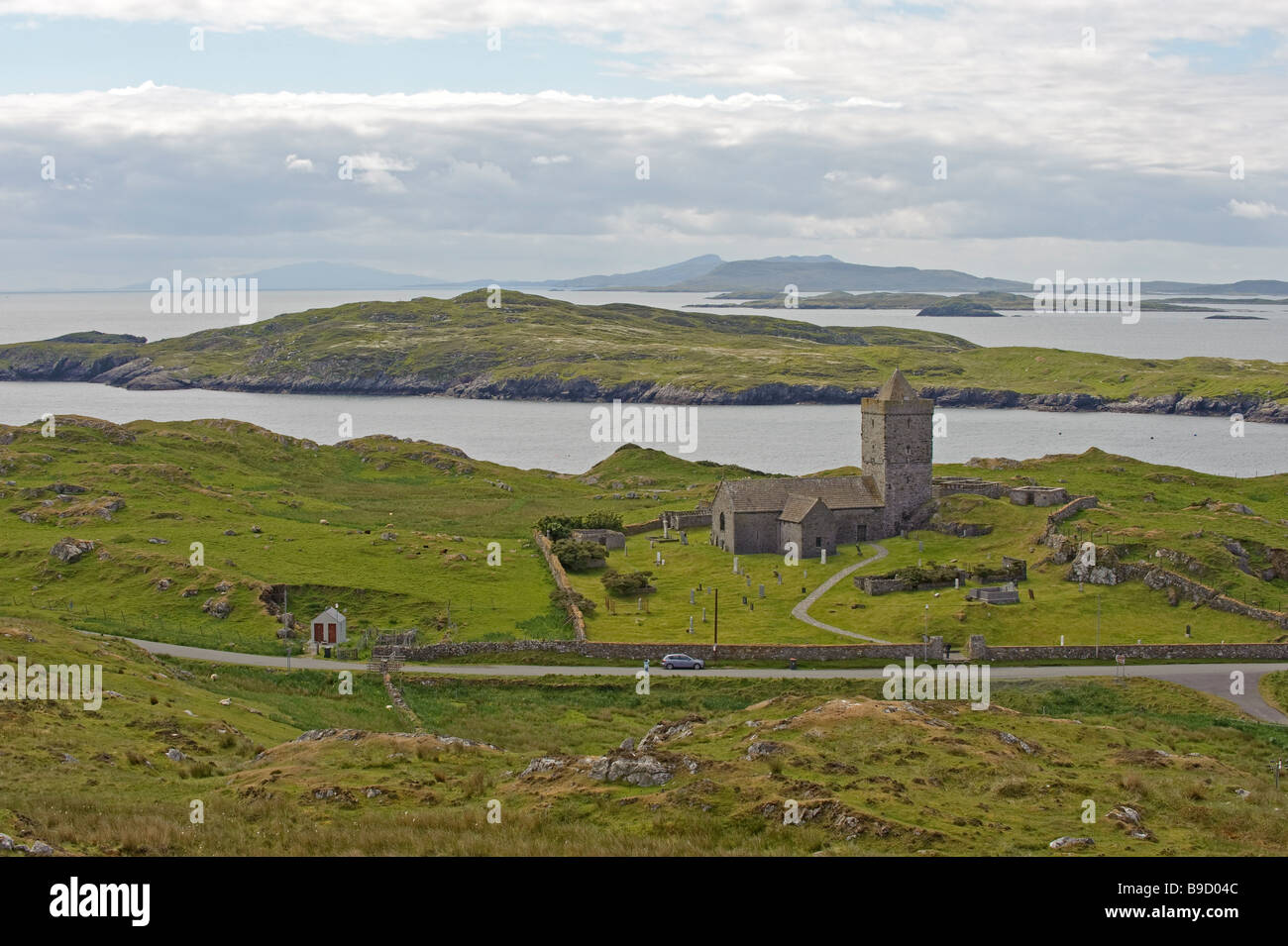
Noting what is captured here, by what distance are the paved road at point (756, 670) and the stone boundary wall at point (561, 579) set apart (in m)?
3.36

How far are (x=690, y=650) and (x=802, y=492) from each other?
84.2 ft

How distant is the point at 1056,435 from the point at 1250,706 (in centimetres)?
15447

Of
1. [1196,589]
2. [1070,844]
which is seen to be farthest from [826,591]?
[1070,844]

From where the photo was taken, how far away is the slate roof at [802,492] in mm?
80125

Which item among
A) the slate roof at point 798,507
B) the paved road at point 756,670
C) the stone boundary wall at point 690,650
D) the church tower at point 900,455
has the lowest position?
the paved road at point 756,670

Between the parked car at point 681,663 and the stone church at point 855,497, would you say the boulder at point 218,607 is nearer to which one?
the parked car at point 681,663

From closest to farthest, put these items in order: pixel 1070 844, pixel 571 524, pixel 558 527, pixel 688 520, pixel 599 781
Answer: pixel 1070 844
pixel 599 781
pixel 558 527
pixel 571 524
pixel 688 520

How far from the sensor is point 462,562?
7588 cm

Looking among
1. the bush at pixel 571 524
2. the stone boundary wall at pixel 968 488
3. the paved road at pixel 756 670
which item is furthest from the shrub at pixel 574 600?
the stone boundary wall at pixel 968 488

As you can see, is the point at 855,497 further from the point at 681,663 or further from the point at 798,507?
the point at 681,663

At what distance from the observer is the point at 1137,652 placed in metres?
58.4

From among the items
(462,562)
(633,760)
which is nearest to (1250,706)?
(633,760)

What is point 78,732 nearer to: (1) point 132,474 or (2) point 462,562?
(2) point 462,562

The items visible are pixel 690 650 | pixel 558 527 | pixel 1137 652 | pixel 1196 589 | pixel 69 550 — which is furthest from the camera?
pixel 558 527
